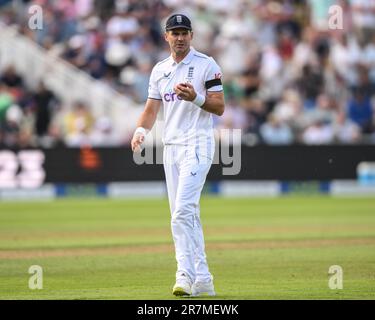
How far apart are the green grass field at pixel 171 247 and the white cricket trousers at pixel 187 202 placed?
0.34 meters

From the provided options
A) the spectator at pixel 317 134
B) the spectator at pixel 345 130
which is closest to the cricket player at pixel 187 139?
the spectator at pixel 317 134

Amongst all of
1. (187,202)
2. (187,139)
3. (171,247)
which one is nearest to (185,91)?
(187,139)

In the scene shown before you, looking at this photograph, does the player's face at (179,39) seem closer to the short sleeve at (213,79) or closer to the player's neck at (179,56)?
Answer: the player's neck at (179,56)

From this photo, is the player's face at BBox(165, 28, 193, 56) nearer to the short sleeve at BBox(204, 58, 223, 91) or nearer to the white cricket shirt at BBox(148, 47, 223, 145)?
the white cricket shirt at BBox(148, 47, 223, 145)

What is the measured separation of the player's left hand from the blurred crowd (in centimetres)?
1396

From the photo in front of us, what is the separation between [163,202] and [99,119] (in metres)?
2.56

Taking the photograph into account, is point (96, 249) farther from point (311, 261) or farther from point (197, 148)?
point (197, 148)

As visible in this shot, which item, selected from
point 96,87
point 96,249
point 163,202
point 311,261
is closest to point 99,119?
point 96,87

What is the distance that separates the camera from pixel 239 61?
2359 centimetres

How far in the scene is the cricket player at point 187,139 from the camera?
8148mm

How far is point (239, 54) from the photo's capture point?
23.6 meters

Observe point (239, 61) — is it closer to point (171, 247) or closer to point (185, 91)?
point (171, 247)

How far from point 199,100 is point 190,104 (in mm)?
291

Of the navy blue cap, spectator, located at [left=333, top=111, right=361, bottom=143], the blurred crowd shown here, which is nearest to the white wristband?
the navy blue cap
